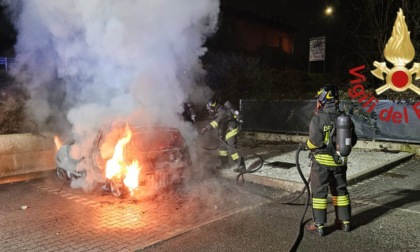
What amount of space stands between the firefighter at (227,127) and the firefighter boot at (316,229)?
3.31 metres

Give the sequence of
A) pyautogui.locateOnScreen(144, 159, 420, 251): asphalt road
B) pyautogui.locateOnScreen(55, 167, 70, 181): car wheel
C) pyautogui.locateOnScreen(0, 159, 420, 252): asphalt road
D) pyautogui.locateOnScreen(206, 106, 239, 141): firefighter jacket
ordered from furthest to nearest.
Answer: pyautogui.locateOnScreen(206, 106, 239, 141): firefighter jacket
pyautogui.locateOnScreen(55, 167, 70, 181): car wheel
pyautogui.locateOnScreen(0, 159, 420, 252): asphalt road
pyautogui.locateOnScreen(144, 159, 420, 251): asphalt road

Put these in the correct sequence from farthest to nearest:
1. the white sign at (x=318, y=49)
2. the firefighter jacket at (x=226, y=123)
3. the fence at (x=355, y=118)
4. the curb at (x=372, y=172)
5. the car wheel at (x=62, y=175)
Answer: the white sign at (x=318, y=49) → the fence at (x=355, y=118) → the firefighter jacket at (x=226, y=123) → the car wheel at (x=62, y=175) → the curb at (x=372, y=172)

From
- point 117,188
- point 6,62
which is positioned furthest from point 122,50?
point 6,62

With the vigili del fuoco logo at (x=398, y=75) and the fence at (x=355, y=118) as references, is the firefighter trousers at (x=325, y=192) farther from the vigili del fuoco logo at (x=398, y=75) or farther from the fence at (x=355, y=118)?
the vigili del fuoco logo at (x=398, y=75)

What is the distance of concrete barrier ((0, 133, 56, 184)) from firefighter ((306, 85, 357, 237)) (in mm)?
6950

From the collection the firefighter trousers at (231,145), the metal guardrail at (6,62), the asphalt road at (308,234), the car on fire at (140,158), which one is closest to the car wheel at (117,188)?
the car on fire at (140,158)

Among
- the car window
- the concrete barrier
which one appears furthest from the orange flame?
the concrete barrier

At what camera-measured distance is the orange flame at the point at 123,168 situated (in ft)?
20.6

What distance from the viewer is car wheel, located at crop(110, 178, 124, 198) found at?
6398mm

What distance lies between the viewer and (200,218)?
213 inches

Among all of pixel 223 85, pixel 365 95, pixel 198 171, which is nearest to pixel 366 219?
pixel 198 171

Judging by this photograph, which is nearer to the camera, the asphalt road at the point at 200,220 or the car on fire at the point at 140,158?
the asphalt road at the point at 200,220

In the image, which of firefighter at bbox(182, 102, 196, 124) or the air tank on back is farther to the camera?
firefighter at bbox(182, 102, 196, 124)

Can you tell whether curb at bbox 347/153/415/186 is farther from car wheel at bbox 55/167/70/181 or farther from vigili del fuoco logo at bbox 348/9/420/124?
car wheel at bbox 55/167/70/181
